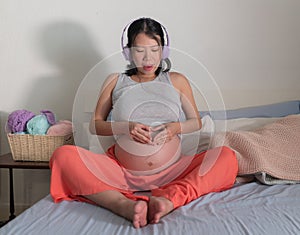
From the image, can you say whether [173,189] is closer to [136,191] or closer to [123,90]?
[136,191]

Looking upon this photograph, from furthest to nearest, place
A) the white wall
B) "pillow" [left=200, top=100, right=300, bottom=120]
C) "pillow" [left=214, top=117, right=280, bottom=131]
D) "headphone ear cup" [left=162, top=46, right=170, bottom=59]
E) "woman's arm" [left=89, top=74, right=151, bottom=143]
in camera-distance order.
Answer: the white wall < "pillow" [left=200, top=100, right=300, bottom=120] < "pillow" [left=214, top=117, right=280, bottom=131] < "headphone ear cup" [left=162, top=46, right=170, bottom=59] < "woman's arm" [left=89, top=74, right=151, bottom=143]

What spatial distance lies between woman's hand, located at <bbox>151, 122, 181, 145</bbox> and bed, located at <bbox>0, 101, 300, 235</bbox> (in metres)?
0.21

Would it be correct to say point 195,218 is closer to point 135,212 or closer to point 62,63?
point 135,212

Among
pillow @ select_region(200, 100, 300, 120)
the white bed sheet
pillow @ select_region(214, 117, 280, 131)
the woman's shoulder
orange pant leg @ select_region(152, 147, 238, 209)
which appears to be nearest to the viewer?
the white bed sheet

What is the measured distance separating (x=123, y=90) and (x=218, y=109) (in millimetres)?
317

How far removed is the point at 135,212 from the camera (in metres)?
1.03

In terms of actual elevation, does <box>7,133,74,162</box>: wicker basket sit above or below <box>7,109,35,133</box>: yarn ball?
below

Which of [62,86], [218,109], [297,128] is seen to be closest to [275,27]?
[297,128]

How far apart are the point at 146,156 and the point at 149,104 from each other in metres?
0.16

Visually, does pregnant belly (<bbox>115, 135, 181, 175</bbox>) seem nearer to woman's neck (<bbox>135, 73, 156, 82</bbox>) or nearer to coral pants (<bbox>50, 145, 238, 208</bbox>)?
coral pants (<bbox>50, 145, 238, 208</bbox>)

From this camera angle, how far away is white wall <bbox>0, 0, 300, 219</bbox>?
1.96 m

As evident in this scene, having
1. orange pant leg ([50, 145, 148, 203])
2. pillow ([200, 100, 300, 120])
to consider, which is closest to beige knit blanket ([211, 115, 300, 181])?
pillow ([200, 100, 300, 120])

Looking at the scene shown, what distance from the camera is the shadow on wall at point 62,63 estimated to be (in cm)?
203

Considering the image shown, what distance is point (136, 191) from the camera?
1.33 metres
